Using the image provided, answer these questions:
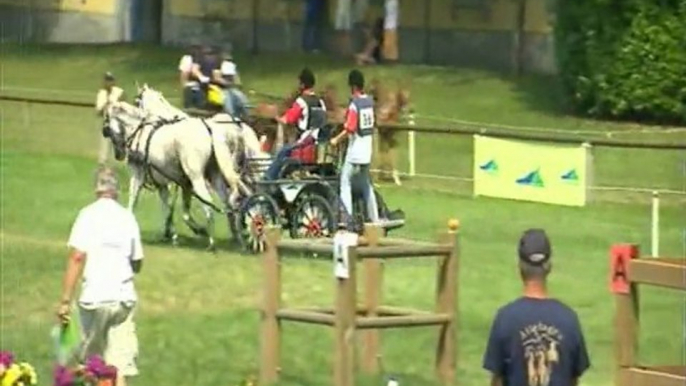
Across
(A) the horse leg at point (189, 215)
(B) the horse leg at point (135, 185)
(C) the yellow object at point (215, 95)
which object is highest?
(C) the yellow object at point (215, 95)

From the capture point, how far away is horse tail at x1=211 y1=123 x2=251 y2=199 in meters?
25.9

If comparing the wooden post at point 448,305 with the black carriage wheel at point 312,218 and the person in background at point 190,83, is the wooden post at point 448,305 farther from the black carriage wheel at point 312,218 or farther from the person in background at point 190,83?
the person in background at point 190,83

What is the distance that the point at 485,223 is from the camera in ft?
92.4

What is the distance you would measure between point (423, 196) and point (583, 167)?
414 centimetres

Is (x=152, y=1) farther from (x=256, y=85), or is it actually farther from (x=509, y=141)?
(x=509, y=141)

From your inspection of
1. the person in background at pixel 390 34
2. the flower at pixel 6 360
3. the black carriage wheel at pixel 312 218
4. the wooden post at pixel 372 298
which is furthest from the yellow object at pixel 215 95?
the flower at pixel 6 360

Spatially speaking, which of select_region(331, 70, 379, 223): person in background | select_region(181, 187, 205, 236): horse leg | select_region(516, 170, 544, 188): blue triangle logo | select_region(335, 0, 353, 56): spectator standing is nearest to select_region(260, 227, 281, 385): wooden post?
select_region(331, 70, 379, 223): person in background

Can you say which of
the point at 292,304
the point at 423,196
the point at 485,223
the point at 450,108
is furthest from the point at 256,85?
the point at 292,304

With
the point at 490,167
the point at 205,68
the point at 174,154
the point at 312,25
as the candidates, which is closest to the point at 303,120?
the point at 174,154

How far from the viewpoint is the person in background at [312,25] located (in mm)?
51531

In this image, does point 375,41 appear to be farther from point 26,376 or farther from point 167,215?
point 26,376

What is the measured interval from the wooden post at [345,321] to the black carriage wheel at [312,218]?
29.6 feet

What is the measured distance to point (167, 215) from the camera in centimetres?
2677

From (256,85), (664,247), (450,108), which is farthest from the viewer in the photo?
(256,85)
